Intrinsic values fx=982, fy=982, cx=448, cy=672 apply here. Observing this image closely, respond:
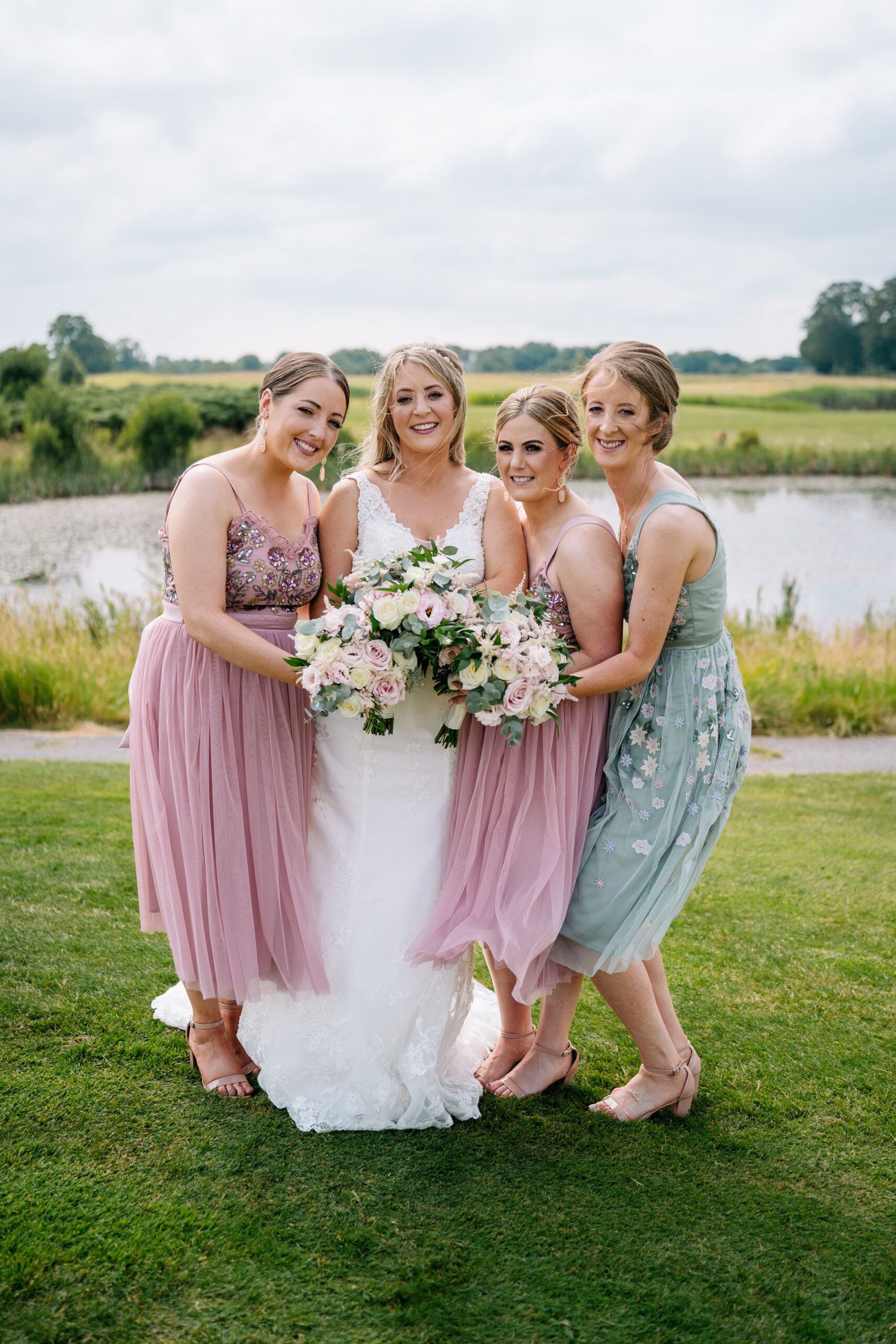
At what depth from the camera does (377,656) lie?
283 cm

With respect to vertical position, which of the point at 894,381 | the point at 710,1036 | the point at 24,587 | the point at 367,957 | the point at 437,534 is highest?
the point at 894,381

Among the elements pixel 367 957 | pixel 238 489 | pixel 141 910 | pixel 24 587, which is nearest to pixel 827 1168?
pixel 367 957

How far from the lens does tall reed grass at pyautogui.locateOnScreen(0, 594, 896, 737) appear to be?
959cm

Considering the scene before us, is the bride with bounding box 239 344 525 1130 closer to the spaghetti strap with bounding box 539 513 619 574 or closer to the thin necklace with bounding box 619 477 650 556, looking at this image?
the spaghetti strap with bounding box 539 513 619 574

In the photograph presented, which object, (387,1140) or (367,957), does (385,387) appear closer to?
(367,957)

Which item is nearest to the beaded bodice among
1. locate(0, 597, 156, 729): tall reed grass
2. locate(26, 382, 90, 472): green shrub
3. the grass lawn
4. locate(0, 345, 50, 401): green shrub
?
the grass lawn

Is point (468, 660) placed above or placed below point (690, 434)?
below

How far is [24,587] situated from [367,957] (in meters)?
9.61

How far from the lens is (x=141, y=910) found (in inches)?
138

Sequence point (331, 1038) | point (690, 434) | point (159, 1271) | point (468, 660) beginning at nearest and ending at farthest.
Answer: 1. point (159, 1271)
2. point (468, 660)
3. point (331, 1038)
4. point (690, 434)

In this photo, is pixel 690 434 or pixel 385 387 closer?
pixel 385 387

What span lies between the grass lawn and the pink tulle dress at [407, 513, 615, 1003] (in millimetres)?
642

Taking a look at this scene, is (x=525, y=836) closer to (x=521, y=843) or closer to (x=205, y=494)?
(x=521, y=843)

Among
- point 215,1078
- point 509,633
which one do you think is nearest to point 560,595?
point 509,633
